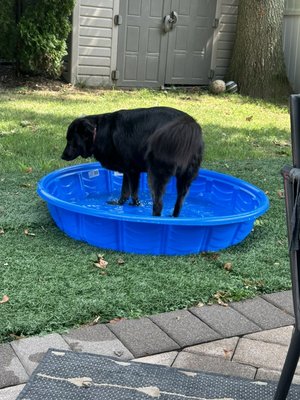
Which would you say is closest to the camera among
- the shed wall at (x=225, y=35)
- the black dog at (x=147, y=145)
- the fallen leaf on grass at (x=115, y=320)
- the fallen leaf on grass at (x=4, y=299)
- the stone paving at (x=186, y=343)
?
the stone paving at (x=186, y=343)

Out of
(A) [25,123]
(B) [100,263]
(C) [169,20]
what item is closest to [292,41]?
(C) [169,20]

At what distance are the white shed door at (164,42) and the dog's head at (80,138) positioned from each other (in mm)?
7762

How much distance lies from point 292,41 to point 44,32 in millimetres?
5385

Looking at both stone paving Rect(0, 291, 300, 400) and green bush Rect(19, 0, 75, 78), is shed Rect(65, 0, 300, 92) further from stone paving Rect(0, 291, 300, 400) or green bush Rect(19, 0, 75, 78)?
stone paving Rect(0, 291, 300, 400)

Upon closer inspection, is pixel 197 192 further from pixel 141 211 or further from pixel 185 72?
pixel 185 72

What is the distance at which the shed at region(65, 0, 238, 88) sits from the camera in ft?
37.0

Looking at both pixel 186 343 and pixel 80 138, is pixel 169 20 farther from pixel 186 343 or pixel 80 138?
pixel 186 343

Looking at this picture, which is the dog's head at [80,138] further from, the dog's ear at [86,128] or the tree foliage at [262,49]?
the tree foliage at [262,49]

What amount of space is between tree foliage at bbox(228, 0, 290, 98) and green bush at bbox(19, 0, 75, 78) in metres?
3.70

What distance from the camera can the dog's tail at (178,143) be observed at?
3.77 m

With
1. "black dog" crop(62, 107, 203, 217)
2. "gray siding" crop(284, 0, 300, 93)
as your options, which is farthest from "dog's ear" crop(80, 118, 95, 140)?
"gray siding" crop(284, 0, 300, 93)

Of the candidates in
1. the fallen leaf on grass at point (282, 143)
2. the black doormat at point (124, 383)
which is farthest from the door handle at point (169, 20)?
the black doormat at point (124, 383)

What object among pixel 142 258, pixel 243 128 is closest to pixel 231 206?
pixel 142 258

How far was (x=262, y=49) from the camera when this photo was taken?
11359mm
